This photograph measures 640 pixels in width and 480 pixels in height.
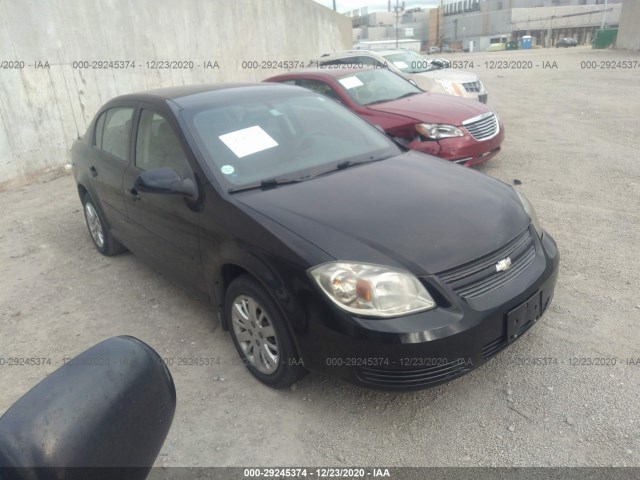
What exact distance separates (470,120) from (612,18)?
6762 centimetres

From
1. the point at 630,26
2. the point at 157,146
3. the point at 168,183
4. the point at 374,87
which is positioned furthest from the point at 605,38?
the point at 168,183

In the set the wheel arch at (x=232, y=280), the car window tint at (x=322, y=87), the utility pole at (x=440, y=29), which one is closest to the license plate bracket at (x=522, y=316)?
the wheel arch at (x=232, y=280)

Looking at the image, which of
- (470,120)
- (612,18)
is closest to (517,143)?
(470,120)

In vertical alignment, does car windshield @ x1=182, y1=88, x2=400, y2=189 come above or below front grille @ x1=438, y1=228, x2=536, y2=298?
above

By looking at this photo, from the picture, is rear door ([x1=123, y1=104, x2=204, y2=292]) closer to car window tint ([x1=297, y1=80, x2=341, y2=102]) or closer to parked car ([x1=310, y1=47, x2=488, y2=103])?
car window tint ([x1=297, y1=80, x2=341, y2=102])

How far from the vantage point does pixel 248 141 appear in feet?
11.0

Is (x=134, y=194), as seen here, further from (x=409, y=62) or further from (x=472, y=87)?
(x=409, y=62)

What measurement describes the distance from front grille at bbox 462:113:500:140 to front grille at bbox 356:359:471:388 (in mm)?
4348

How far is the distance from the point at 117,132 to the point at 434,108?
3.90 m

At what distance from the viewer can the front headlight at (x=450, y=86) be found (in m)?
9.84

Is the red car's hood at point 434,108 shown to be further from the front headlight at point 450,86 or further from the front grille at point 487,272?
the front grille at point 487,272

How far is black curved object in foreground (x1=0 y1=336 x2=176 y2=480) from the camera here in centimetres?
112

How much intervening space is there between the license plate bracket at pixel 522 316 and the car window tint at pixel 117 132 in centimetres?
299

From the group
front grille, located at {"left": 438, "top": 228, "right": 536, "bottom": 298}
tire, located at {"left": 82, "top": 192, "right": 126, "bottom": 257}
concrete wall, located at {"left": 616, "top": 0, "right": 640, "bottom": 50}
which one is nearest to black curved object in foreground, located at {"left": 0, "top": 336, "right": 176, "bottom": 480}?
front grille, located at {"left": 438, "top": 228, "right": 536, "bottom": 298}
